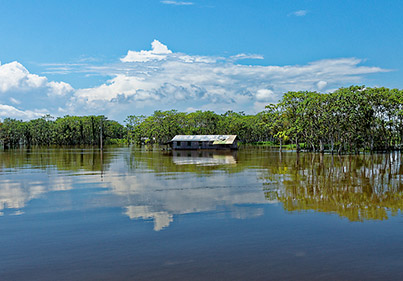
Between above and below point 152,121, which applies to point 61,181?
below

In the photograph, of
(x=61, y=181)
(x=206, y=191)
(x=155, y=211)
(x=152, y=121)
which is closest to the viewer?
(x=155, y=211)

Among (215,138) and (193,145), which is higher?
(215,138)

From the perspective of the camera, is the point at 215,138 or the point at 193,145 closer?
the point at 215,138

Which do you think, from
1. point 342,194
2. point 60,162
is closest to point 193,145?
point 60,162

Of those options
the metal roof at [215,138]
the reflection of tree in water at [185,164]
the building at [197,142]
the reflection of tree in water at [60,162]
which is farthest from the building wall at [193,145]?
the reflection of tree in water at [185,164]

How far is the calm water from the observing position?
9.09 m

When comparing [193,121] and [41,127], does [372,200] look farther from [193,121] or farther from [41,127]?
[41,127]

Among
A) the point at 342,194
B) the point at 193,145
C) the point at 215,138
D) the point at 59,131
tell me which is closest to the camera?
the point at 342,194

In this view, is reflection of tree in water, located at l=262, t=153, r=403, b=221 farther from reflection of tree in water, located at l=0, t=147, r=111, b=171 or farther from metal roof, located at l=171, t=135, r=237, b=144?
metal roof, located at l=171, t=135, r=237, b=144

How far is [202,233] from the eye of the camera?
12.3 meters

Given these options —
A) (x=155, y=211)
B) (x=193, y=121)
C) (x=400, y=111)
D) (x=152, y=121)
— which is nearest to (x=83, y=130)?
(x=152, y=121)

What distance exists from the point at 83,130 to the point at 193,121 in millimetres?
54594

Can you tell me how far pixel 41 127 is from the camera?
157 m

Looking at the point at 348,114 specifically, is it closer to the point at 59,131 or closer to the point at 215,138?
the point at 215,138
